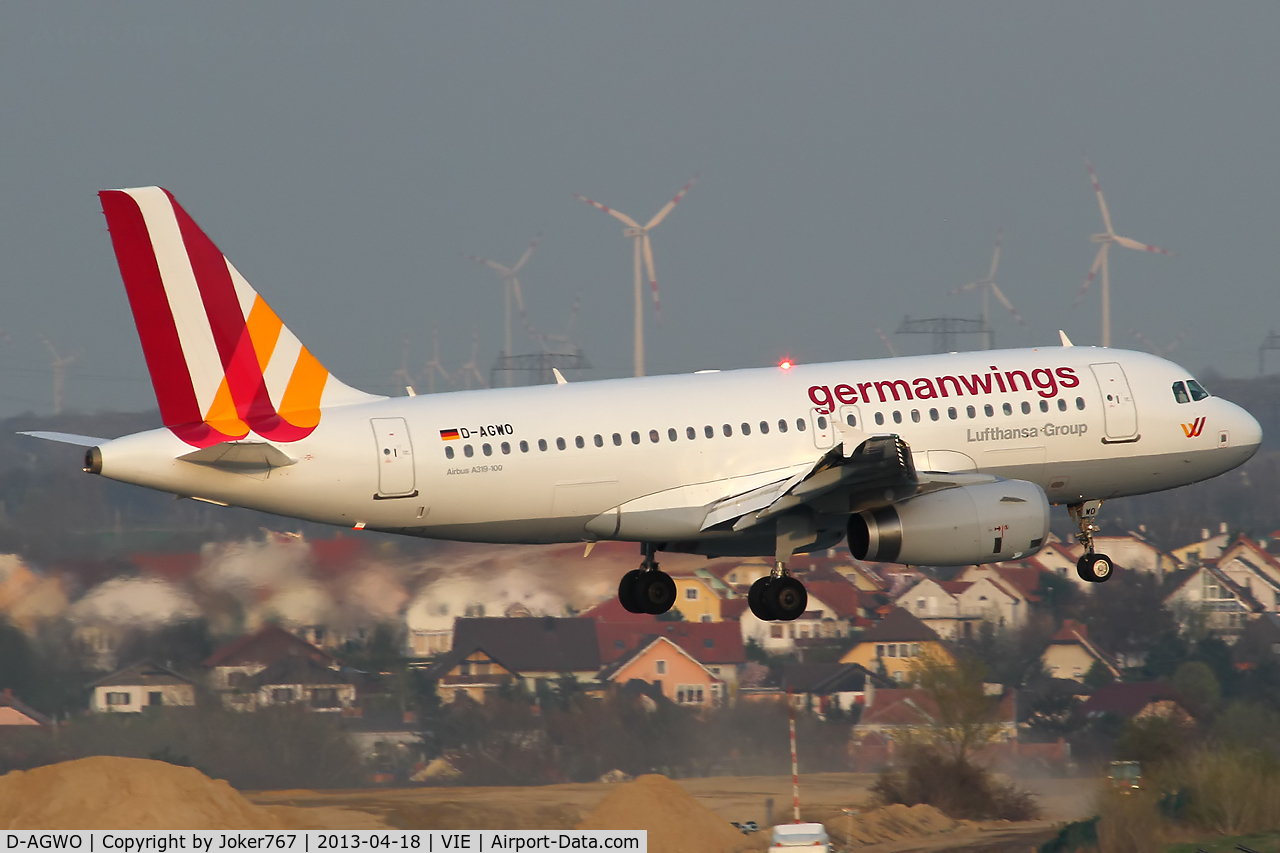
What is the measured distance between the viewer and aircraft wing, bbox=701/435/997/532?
35.6 m

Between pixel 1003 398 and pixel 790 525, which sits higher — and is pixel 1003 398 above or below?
above

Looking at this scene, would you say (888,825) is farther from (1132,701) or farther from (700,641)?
(1132,701)

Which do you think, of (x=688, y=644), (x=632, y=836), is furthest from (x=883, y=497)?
(x=688, y=644)

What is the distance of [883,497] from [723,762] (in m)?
41.8

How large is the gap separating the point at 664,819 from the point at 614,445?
3683cm

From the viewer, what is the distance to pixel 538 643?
250ft

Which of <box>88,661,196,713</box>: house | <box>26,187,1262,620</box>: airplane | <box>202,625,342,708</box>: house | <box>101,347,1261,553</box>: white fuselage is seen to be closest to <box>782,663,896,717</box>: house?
<box>202,625,342,708</box>: house

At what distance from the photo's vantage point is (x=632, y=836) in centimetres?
6838

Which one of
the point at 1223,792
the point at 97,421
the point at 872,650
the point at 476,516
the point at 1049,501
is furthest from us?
the point at 872,650

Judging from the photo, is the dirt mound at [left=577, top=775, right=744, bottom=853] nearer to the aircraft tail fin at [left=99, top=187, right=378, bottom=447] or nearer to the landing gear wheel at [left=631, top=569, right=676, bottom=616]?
the landing gear wheel at [left=631, top=569, right=676, bottom=616]

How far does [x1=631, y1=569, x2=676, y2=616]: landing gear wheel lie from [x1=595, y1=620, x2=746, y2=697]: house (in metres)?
38.4

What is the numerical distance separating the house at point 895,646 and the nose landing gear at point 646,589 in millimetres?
43333

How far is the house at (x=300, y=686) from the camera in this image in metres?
70.0

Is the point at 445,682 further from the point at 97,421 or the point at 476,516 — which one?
the point at 476,516
